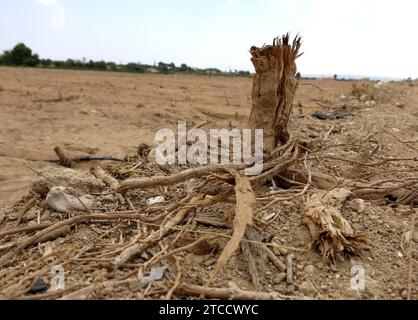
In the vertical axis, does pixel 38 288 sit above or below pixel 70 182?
below

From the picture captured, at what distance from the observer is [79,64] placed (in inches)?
976

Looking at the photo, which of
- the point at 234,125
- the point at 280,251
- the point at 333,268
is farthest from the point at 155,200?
the point at 234,125

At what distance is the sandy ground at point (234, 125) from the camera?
5.62 ft

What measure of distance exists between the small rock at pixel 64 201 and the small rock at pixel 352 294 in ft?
4.56

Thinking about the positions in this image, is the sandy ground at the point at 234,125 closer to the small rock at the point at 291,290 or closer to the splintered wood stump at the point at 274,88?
the small rock at the point at 291,290

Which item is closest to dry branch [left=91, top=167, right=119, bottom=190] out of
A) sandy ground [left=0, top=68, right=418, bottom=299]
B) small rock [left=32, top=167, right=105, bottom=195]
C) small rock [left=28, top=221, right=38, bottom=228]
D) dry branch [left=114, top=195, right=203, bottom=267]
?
small rock [left=32, top=167, right=105, bottom=195]

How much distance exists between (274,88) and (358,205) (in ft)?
2.80

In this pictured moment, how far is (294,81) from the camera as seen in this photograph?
2590 mm

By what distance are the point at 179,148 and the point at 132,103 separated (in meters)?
5.77

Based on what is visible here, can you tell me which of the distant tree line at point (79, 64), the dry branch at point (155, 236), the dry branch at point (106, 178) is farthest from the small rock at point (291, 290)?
the distant tree line at point (79, 64)

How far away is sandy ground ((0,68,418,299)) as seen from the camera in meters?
1.71

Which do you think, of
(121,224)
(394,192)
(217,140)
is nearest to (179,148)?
(217,140)

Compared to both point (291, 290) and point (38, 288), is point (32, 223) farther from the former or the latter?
point (291, 290)
